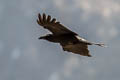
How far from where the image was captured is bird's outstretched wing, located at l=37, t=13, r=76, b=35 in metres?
21.0

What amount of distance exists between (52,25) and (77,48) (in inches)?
107

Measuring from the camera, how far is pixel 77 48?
917 inches

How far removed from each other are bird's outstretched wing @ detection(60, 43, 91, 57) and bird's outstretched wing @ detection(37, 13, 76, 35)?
131cm

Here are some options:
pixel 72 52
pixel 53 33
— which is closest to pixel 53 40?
pixel 53 33

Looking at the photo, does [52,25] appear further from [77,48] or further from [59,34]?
[77,48]

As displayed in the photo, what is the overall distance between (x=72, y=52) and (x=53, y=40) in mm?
2043

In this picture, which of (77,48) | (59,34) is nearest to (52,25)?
(59,34)

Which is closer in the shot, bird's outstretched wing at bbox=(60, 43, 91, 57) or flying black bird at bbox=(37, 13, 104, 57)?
flying black bird at bbox=(37, 13, 104, 57)

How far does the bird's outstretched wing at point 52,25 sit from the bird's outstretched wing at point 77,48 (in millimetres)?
1305

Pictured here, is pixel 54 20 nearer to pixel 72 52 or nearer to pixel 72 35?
pixel 72 35

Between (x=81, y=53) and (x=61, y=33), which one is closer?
(x=61, y=33)

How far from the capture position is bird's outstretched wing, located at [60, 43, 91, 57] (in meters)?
22.9

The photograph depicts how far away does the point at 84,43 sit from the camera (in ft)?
70.2

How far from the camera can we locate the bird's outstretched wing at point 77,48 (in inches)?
902
